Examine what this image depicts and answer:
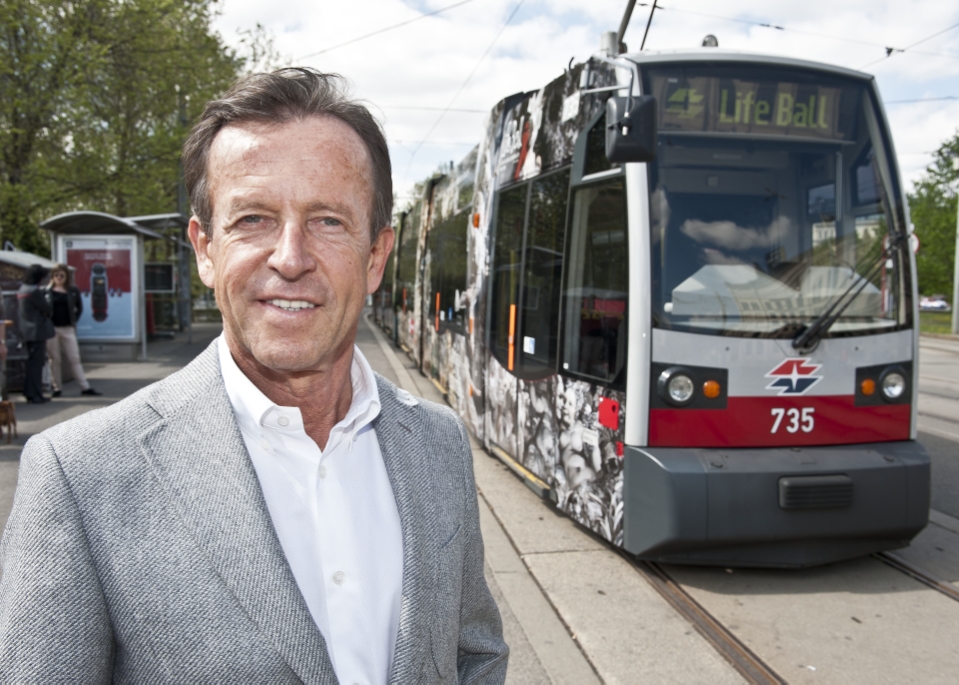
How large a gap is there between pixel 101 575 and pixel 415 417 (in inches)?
27.1

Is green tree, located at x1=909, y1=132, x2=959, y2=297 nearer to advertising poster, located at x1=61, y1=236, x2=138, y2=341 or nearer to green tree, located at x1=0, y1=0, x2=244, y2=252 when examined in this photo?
green tree, located at x1=0, y1=0, x2=244, y2=252

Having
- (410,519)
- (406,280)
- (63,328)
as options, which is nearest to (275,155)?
(410,519)

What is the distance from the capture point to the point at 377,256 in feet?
5.59

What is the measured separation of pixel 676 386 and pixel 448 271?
6.83 meters

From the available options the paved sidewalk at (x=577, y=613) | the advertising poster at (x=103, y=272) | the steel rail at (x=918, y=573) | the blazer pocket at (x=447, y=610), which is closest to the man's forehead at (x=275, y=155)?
the blazer pocket at (x=447, y=610)

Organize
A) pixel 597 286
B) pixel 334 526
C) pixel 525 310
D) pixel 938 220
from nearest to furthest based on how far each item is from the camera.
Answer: pixel 334 526 < pixel 597 286 < pixel 525 310 < pixel 938 220

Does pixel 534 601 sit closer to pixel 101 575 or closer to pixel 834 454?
pixel 834 454

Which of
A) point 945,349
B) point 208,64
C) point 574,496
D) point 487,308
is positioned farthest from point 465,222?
point 945,349

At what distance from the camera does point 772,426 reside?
4.59m

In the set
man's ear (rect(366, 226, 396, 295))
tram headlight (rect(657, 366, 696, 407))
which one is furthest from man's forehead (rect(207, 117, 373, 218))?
tram headlight (rect(657, 366, 696, 407))

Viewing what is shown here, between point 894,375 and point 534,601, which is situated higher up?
point 894,375

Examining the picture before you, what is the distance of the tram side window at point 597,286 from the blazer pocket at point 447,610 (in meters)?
3.20

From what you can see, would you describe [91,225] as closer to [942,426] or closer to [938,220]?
[942,426]

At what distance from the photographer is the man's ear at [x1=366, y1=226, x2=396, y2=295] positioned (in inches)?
65.9
